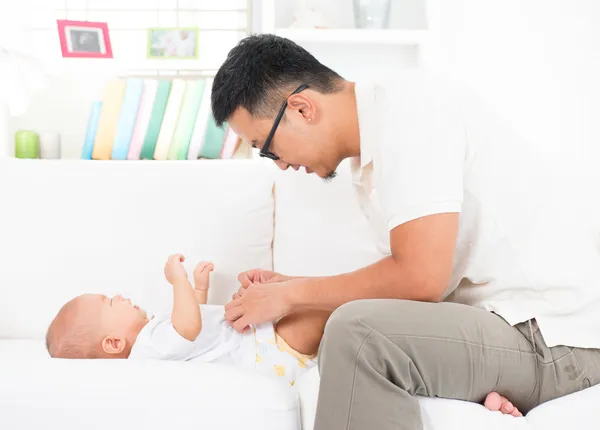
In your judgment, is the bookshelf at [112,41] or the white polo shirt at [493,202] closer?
the white polo shirt at [493,202]

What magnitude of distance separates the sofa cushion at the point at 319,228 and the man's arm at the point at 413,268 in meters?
0.51

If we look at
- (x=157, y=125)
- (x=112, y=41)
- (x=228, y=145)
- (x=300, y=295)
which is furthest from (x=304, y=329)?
(x=112, y=41)

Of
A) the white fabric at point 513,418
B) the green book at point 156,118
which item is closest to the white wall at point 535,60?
the green book at point 156,118

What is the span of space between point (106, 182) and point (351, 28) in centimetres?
125

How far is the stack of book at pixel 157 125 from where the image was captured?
2.46 meters

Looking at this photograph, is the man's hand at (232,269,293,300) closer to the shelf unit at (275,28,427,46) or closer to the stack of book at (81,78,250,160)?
the stack of book at (81,78,250,160)

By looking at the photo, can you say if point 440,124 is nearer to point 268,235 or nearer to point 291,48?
point 291,48

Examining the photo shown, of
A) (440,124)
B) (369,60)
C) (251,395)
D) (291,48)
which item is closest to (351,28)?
(369,60)

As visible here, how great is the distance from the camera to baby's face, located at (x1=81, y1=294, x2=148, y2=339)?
163cm

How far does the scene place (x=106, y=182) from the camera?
195cm

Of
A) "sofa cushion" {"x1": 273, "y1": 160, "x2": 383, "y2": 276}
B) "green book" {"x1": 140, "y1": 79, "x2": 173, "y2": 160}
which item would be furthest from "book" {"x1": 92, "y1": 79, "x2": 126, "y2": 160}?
"sofa cushion" {"x1": 273, "y1": 160, "x2": 383, "y2": 276}

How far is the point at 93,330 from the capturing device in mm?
1614

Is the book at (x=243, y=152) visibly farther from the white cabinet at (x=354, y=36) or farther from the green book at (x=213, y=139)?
the white cabinet at (x=354, y=36)

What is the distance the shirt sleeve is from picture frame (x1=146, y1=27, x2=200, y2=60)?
1516 millimetres
